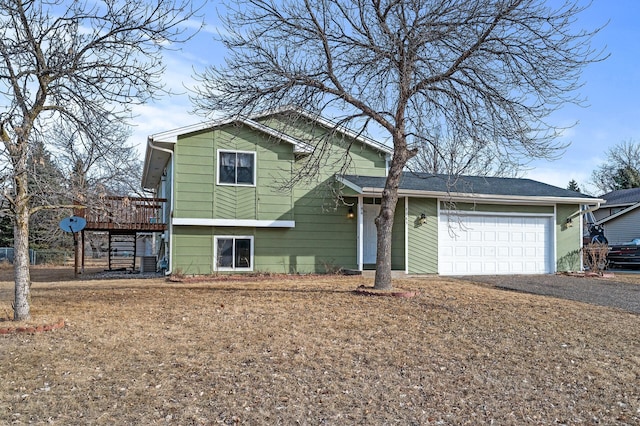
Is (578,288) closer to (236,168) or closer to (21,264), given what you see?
(236,168)

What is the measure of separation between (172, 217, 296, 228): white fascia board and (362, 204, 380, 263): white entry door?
2.49 m

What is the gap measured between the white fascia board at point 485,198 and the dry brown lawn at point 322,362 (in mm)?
5360

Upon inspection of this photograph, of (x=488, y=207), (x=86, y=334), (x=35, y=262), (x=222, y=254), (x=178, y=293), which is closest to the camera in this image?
(x=86, y=334)

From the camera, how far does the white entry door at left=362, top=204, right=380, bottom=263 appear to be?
16.5 metres

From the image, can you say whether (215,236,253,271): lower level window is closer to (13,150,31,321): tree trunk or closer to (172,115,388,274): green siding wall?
(172,115,388,274): green siding wall

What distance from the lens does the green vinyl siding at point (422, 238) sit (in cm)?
1548

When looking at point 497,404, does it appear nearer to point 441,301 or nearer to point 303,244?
point 441,301

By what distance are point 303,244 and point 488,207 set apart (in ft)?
19.7

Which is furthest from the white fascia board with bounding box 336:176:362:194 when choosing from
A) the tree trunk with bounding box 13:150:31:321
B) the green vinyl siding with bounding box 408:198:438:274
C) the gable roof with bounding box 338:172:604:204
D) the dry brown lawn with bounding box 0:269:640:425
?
the tree trunk with bounding box 13:150:31:321

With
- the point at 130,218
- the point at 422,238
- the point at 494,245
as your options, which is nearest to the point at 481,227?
the point at 494,245

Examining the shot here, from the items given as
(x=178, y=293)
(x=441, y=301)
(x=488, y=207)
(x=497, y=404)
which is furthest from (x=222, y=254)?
(x=497, y=404)

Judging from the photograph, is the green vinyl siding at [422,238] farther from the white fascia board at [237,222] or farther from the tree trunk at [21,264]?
the tree trunk at [21,264]

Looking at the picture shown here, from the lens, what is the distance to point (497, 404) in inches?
199

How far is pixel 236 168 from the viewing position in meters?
14.9
